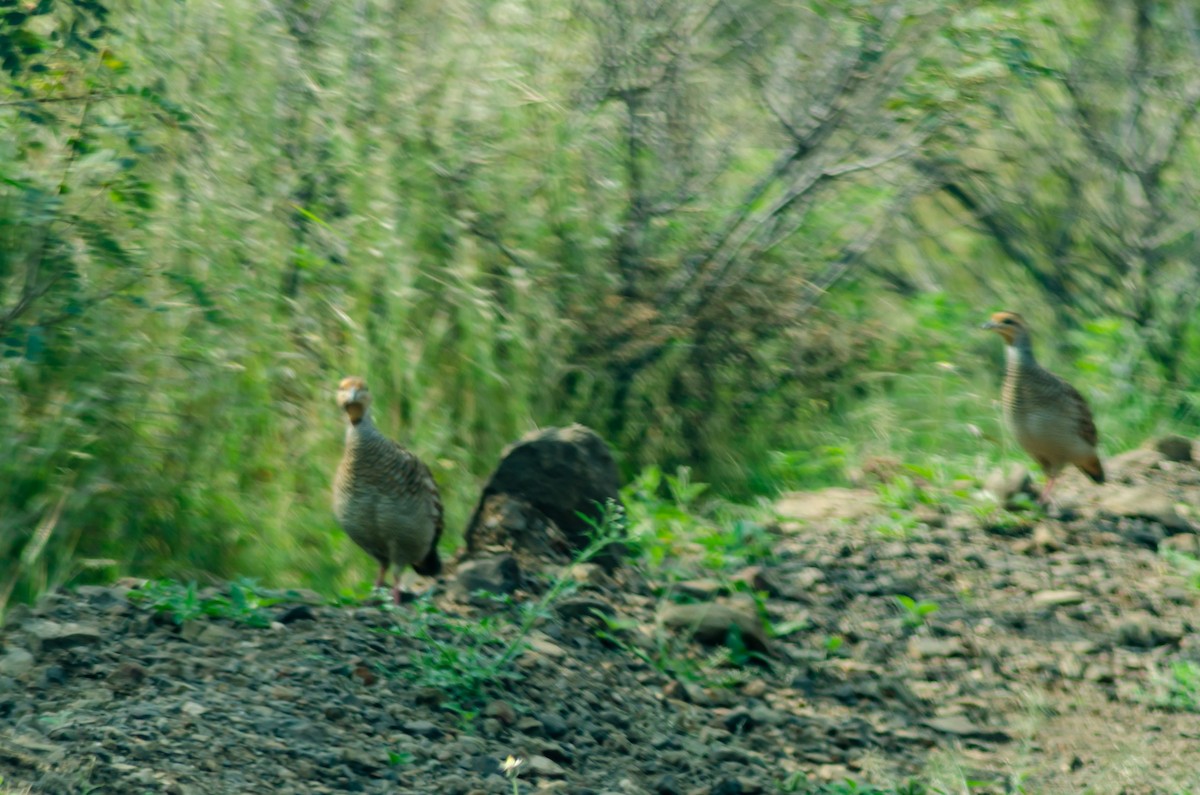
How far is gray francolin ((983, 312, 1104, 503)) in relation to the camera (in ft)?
24.3

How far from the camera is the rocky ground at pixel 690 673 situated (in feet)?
13.8

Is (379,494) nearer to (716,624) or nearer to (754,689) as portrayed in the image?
(716,624)

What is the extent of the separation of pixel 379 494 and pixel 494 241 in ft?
7.15

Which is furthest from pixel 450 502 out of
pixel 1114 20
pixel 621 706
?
pixel 1114 20

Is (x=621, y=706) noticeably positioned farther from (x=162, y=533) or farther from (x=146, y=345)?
(x=146, y=345)

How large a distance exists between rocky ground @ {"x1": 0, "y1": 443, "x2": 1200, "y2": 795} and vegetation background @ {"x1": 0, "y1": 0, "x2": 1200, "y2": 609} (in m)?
1.27

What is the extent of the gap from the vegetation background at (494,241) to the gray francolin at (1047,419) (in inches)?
18.9

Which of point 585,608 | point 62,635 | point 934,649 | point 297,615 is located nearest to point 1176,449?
point 934,649

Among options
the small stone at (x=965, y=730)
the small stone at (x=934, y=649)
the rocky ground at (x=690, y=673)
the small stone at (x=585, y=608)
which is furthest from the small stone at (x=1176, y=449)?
the small stone at (x=585, y=608)

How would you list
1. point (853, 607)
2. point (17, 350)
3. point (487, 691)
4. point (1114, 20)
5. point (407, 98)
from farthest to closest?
1. point (1114, 20)
2. point (407, 98)
3. point (853, 607)
4. point (17, 350)
5. point (487, 691)

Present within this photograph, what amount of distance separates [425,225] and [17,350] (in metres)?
2.49

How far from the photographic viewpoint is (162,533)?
6445mm

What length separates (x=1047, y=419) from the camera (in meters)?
7.45

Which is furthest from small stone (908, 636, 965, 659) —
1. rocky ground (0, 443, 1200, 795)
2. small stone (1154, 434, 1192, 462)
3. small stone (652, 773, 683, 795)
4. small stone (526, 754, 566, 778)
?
small stone (1154, 434, 1192, 462)
